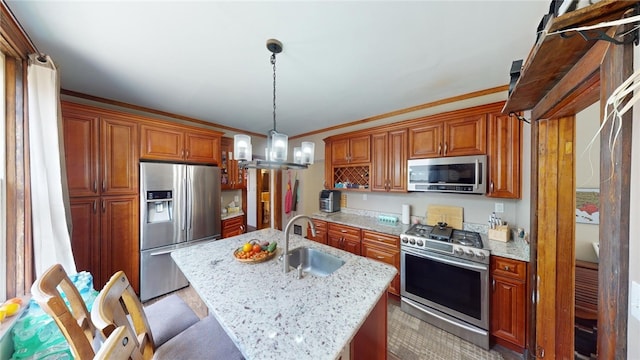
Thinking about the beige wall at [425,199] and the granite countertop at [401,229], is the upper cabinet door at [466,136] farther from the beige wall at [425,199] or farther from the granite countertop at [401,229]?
the granite countertop at [401,229]

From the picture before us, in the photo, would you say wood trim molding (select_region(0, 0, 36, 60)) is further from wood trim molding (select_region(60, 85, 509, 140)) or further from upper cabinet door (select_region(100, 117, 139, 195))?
wood trim molding (select_region(60, 85, 509, 140))

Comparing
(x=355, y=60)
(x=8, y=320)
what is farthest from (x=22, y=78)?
(x=355, y=60)

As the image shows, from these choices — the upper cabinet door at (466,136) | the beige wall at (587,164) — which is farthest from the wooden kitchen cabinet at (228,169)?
the beige wall at (587,164)

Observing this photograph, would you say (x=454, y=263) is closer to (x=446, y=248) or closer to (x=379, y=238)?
(x=446, y=248)

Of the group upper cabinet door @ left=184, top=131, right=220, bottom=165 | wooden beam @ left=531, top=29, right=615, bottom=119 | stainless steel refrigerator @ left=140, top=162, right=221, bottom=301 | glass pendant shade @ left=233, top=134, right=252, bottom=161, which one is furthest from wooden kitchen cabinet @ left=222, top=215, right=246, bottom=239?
wooden beam @ left=531, top=29, right=615, bottom=119

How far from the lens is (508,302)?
5.52 feet

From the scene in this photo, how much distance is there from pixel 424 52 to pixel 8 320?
328 cm

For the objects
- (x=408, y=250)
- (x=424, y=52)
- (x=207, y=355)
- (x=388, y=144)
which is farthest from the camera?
(x=388, y=144)

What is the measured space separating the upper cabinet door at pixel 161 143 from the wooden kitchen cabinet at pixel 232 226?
1196 mm

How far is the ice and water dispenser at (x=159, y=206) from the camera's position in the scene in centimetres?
243

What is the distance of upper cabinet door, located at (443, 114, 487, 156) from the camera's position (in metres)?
2.02

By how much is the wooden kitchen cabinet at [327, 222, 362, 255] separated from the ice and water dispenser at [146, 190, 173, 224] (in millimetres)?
2135

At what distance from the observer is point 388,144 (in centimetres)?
265

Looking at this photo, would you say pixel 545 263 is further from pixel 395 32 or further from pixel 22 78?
pixel 22 78
